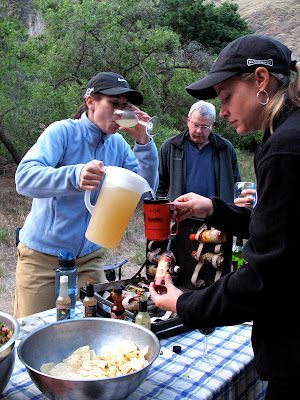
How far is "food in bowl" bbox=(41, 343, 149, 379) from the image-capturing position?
1.46 meters

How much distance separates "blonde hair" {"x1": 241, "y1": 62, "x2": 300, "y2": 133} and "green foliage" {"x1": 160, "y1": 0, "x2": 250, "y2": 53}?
15.9 m

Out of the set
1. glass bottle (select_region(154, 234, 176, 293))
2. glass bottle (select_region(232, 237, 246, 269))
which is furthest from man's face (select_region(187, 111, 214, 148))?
glass bottle (select_region(154, 234, 176, 293))

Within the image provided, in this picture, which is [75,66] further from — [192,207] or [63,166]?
[192,207]

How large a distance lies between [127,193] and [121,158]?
38.0 inches

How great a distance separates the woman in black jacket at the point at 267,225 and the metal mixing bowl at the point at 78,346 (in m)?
0.21

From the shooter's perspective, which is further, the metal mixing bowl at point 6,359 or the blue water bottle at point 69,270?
the blue water bottle at point 69,270

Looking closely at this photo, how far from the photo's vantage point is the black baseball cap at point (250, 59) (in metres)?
1.38

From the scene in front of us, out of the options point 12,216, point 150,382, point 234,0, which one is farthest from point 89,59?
point 234,0

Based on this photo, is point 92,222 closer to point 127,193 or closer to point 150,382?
point 127,193

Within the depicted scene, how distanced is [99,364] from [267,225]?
74 centimetres

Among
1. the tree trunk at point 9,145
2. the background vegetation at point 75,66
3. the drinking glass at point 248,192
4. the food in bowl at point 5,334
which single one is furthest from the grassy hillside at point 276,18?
the food in bowl at point 5,334

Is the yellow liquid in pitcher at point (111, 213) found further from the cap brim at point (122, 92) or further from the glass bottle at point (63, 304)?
the cap brim at point (122, 92)

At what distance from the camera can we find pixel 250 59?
1382 millimetres

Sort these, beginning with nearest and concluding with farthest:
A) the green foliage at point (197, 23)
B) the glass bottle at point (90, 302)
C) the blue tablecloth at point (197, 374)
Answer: the blue tablecloth at point (197, 374) → the glass bottle at point (90, 302) → the green foliage at point (197, 23)
